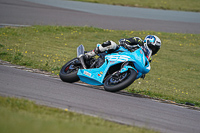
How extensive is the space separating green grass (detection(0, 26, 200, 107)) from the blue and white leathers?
4.28ft

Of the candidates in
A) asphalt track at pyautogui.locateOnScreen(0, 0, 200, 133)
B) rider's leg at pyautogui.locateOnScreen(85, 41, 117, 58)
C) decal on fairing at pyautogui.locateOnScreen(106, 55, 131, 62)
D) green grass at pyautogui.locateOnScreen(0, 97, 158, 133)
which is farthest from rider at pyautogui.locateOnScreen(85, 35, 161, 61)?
green grass at pyautogui.locateOnScreen(0, 97, 158, 133)

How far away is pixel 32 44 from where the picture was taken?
1373cm

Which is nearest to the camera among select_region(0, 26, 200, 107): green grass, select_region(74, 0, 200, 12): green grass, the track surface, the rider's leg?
the track surface

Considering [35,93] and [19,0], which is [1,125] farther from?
[19,0]

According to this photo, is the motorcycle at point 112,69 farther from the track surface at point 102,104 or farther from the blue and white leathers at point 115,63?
the track surface at point 102,104

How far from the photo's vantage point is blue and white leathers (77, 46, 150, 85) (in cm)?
751

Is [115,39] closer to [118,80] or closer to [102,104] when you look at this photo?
[118,80]

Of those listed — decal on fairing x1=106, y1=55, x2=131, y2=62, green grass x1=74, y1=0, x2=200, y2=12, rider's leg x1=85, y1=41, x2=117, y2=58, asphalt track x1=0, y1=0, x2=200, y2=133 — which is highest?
green grass x1=74, y1=0, x2=200, y2=12

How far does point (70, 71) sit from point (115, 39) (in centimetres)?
960

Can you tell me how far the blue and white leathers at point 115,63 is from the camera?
7508 mm

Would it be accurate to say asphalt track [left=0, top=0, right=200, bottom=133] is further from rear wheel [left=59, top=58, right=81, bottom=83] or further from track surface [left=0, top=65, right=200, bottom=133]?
rear wheel [left=59, top=58, right=81, bottom=83]

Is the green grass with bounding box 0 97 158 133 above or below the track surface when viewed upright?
above

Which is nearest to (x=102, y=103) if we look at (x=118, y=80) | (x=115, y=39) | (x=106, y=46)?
(x=118, y=80)

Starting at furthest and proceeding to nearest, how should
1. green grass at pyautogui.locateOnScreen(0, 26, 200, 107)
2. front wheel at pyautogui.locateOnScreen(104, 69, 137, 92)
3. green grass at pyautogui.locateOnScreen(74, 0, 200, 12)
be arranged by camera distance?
green grass at pyautogui.locateOnScreen(74, 0, 200, 12)
green grass at pyautogui.locateOnScreen(0, 26, 200, 107)
front wheel at pyautogui.locateOnScreen(104, 69, 137, 92)
